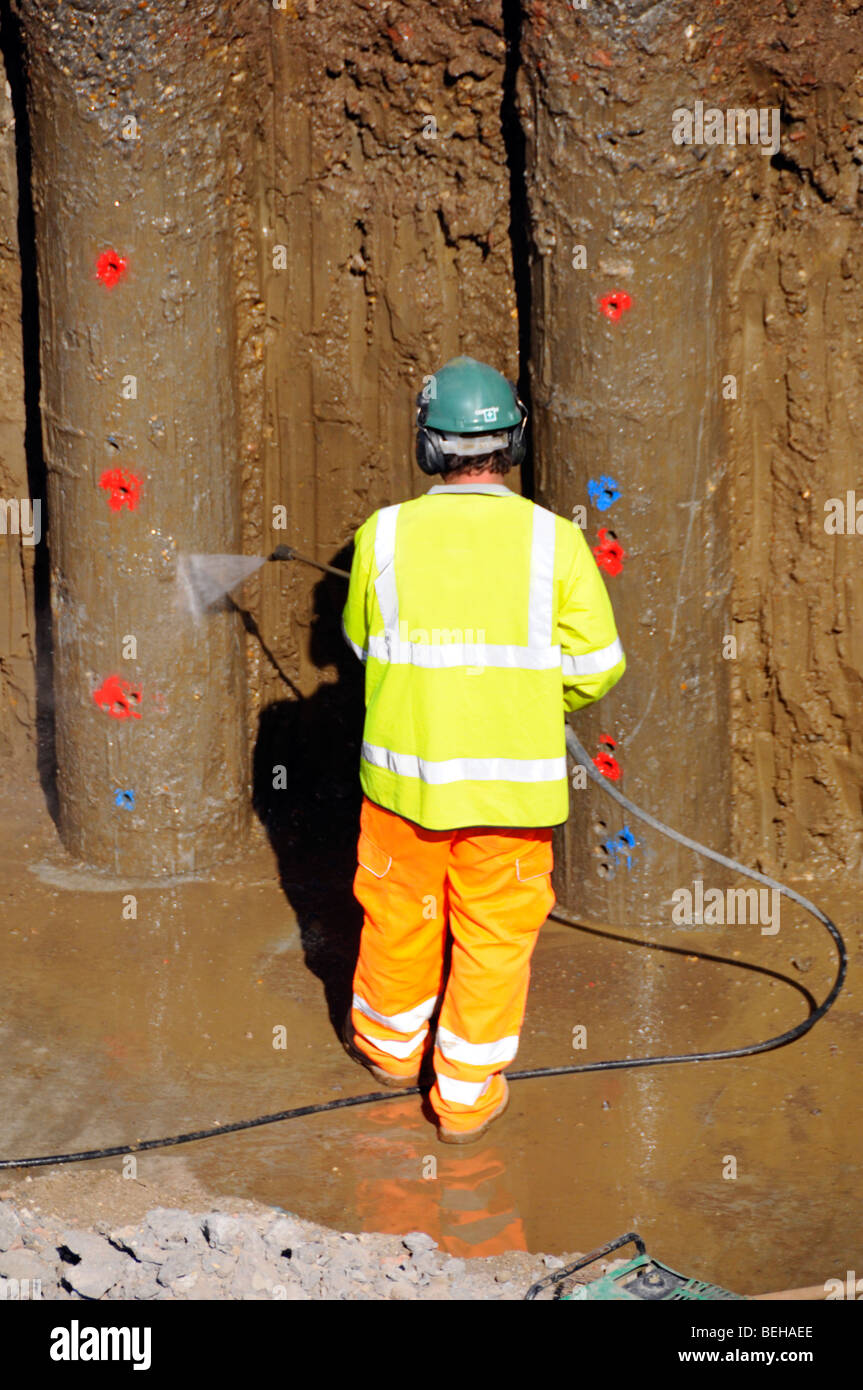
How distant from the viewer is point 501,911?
13.4 ft

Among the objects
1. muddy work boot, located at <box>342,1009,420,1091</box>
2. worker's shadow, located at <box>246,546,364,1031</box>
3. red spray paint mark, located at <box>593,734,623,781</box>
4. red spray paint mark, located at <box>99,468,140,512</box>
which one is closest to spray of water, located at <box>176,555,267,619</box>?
red spray paint mark, located at <box>99,468,140,512</box>

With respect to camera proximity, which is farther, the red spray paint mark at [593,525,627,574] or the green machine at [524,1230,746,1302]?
the red spray paint mark at [593,525,627,574]

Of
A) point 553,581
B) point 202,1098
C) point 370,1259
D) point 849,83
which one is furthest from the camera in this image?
point 849,83

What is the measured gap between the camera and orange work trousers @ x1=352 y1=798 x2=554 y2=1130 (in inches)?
160

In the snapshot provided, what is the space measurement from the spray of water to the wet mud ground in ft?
3.09

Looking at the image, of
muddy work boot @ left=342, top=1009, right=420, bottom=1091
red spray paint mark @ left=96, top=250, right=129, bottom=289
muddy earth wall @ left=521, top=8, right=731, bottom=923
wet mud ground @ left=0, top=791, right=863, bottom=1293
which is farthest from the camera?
red spray paint mark @ left=96, top=250, right=129, bottom=289

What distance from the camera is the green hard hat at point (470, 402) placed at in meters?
3.94

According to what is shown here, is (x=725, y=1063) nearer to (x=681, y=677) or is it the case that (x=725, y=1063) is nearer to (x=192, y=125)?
(x=681, y=677)

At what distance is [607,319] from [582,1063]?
2.16 meters

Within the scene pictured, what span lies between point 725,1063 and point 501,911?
895 millimetres

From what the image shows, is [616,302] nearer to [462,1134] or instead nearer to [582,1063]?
[582,1063]

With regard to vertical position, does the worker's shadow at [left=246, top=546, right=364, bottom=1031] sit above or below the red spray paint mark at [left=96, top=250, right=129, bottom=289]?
below

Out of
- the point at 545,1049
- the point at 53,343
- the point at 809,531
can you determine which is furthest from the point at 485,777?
the point at 53,343

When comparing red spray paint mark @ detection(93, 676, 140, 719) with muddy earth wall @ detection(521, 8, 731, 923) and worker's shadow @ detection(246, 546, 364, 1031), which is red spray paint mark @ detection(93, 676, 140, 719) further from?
muddy earth wall @ detection(521, 8, 731, 923)
